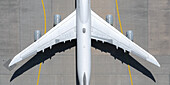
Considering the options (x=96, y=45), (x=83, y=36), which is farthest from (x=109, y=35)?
(x=83, y=36)

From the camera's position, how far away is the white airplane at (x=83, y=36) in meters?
10.3

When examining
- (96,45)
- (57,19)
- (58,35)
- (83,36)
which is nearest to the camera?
(83,36)

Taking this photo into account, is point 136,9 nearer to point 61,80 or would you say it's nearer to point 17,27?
point 61,80

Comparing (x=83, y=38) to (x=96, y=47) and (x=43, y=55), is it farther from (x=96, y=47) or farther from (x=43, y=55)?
(x=43, y=55)

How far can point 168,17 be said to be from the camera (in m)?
11.8

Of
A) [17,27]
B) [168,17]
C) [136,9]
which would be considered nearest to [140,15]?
[136,9]

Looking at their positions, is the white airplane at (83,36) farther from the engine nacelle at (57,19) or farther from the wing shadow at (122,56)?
the wing shadow at (122,56)

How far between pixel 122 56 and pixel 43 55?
4.02m

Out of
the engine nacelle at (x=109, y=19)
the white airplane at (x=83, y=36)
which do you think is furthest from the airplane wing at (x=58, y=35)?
the engine nacelle at (x=109, y=19)

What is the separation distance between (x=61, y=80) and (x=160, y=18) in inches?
235

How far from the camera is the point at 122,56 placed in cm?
1173

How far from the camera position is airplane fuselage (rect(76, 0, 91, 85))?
10.2 m

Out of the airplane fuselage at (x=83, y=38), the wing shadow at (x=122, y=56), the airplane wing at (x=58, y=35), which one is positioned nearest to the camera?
the airplane fuselage at (x=83, y=38)

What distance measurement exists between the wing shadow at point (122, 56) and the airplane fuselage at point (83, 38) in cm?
138
